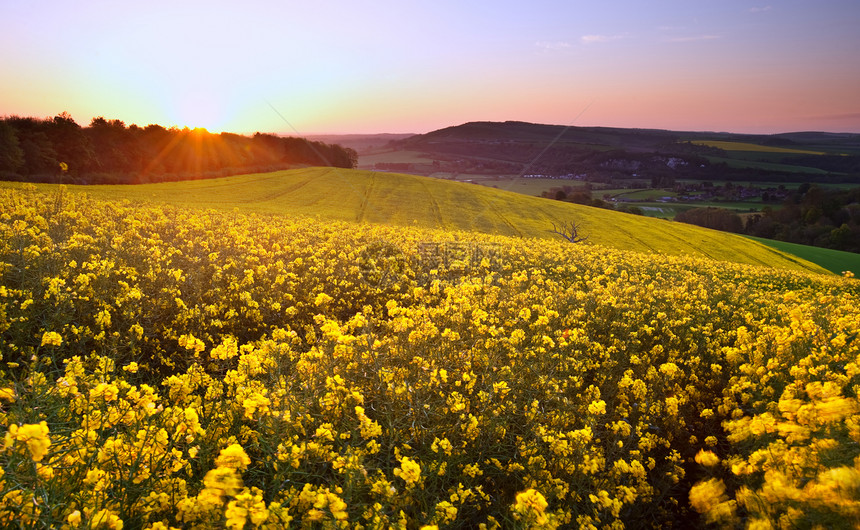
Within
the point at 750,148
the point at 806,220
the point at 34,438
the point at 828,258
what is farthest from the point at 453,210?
the point at 750,148

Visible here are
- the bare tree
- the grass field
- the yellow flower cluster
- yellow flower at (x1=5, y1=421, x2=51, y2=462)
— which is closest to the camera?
yellow flower at (x1=5, y1=421, x2=51, y2=462)

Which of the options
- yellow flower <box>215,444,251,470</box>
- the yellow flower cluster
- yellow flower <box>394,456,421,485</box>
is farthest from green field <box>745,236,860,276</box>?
yellow flower <box>215,444,251,470</box>

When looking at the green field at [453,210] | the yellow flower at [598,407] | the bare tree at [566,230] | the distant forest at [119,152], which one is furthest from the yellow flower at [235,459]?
the distant forest at [119,152]

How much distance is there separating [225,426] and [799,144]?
21563 cm

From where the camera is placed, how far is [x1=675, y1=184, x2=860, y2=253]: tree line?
55.5m

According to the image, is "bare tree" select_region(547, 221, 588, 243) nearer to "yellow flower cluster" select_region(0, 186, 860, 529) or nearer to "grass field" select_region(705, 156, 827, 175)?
"yellow flower cluster" select_region(0, 186, 860, 529)

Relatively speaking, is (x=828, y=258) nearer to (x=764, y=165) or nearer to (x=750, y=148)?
(x=764, y=165)

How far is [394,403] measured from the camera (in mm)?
3811

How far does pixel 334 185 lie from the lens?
141 ft

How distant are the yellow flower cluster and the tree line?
66.0 metres

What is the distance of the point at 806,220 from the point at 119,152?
314ft

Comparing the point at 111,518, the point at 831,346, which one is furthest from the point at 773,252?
the point at 111,518

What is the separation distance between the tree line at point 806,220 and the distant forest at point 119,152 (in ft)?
215

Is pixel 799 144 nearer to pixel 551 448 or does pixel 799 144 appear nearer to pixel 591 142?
pixel 591 142
